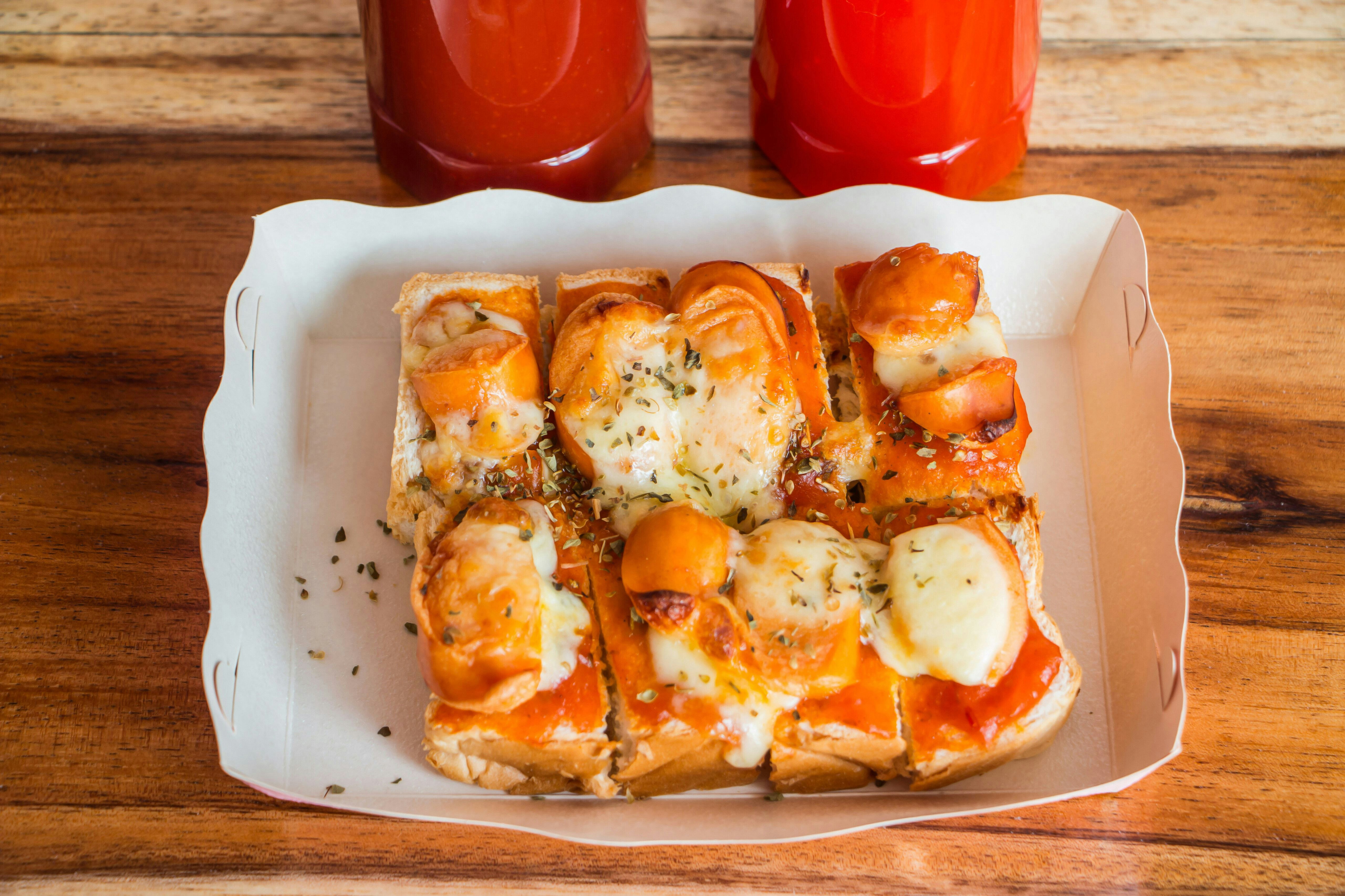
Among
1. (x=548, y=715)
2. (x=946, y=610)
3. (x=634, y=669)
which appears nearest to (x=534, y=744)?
(x=548, y=715)

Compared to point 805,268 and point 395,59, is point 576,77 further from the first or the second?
point 805,268

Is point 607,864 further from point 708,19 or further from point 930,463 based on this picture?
point 708,19

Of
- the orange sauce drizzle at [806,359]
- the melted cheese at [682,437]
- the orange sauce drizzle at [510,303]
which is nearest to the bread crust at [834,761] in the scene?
the melted cheese at [682,437]

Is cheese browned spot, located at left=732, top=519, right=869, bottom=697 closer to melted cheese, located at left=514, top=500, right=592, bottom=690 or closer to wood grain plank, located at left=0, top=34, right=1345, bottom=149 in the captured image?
melted cheese, located at left=514, top=500, right=592, bottom=690

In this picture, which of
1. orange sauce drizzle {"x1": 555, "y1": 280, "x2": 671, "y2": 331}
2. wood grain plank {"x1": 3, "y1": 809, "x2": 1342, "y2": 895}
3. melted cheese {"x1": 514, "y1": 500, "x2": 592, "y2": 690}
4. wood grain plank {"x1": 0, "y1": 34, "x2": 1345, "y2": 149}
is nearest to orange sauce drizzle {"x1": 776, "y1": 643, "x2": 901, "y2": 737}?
wood grain plank {"x1": 3, "y1": 809, "x2": 1342, "y2": 895}

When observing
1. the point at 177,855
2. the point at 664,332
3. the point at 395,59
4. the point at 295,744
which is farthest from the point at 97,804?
the point at 395,59

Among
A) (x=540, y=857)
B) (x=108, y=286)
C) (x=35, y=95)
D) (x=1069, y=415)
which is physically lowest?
(x=540, y=857)
